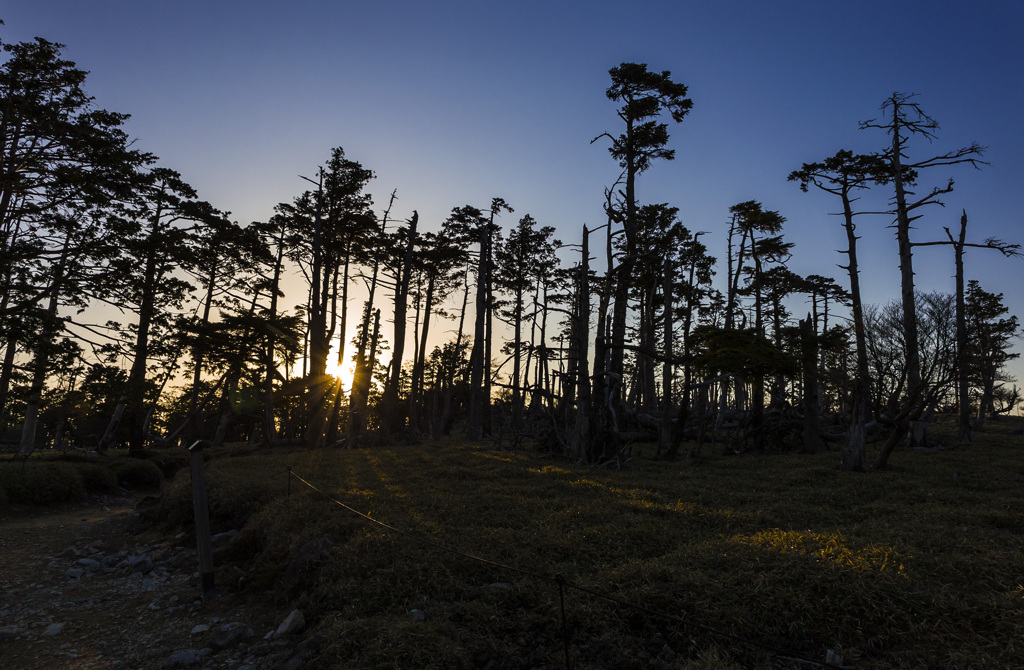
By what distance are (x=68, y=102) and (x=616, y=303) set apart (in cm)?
1623

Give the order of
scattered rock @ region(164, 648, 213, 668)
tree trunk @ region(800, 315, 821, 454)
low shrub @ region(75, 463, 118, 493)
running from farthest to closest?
tree trunk @ region(800, 315, 821, 454) → low shrub @ region(75, 463, 118, 493) → scattered rock @ region(164, 648, 213, 668)

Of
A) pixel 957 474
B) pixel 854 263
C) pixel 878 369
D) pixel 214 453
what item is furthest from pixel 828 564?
pixel 214 453

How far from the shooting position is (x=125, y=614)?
20.7 feet

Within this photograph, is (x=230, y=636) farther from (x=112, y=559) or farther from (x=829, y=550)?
Result: (x=829, y=550)

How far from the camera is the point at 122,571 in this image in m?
8.03

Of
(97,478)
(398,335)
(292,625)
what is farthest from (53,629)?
(398,335)

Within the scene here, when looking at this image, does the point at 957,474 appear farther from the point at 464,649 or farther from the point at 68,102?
the point at 68,102

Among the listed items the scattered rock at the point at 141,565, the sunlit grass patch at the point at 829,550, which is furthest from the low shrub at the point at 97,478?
the sunlit grass patch at the point at 829,550

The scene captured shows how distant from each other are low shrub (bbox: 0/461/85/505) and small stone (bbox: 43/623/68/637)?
28.5 feet

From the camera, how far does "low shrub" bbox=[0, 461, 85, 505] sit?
39.8ft

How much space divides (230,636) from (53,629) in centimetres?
249

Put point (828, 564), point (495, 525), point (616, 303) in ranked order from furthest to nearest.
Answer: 1. point (616, 303)
2. point (495, 525)
3. point (828, 564)

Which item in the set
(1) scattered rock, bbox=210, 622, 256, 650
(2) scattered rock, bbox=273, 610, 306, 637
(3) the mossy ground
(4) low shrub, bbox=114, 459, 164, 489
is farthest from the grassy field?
(4) low shrub, bbox=114, 459, 164, 489

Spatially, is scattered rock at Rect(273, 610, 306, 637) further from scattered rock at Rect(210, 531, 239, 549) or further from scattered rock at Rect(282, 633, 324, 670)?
scattered rock at Rect(210, 531, 239, 549)
